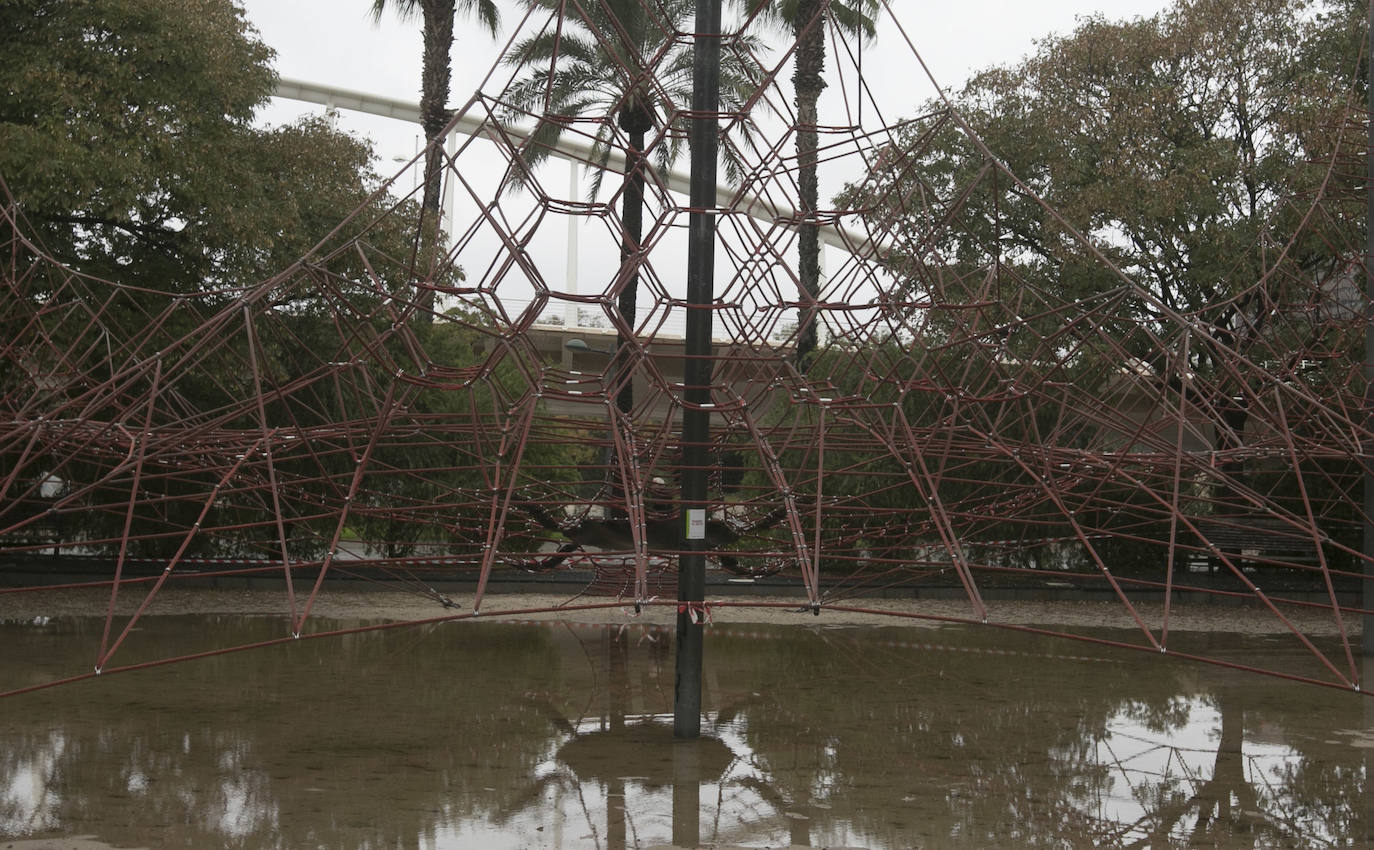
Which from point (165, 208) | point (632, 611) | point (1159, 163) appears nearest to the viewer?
point (165, 208)

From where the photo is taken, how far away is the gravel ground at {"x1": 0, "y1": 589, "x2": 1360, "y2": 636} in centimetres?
1568

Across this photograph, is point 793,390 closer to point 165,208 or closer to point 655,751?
point 655,751

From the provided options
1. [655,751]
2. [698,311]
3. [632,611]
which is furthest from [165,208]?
[655,751]

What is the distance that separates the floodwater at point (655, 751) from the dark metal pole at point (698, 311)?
45 cm

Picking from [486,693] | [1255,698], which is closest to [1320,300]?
[1255,698]

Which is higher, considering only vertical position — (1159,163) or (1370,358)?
(1159,163)

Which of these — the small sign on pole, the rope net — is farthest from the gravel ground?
the small sign on pole

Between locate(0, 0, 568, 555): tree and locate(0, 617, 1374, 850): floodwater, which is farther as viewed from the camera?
locate(0, 0, 568, 555): tree

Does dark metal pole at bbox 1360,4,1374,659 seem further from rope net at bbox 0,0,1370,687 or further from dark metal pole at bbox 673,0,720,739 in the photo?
dark metal pole at bbox 673,0,720,739

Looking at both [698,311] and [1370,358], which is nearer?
[698,311]

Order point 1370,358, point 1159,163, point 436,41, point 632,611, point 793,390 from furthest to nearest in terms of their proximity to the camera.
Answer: point 436,41 → point 1159,163 → point 632,611 → point 1370,358 → point 793,390

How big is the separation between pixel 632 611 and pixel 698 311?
780cm

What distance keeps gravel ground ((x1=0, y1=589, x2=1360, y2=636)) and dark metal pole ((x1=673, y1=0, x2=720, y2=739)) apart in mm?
5781

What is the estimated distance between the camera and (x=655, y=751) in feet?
28.7
